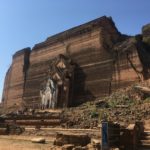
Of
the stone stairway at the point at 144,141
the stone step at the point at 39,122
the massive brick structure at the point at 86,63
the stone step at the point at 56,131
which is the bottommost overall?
the stone stairway at the point at 144,141

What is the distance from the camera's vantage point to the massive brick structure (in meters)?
25.4

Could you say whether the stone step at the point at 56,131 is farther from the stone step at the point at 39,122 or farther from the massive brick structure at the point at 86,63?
the massive brick structure at the point at 86,63

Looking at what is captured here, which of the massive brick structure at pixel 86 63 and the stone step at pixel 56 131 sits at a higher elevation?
the massive brick structure at pixel 86 63

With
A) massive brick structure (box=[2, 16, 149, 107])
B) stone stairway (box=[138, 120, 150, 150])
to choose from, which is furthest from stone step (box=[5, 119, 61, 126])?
stone stairway (box=[138, 120, 150, 150])

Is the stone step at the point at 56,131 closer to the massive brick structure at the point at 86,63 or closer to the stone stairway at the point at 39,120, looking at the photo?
the stone stairway at the point at 39,120

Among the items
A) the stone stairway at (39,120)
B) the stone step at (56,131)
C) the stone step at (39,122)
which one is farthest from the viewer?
the stone stairway at (39,120)

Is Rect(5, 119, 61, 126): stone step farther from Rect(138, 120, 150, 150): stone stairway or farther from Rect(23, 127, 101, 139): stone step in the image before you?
Rect(138, 120, 150, 150): stone stairway

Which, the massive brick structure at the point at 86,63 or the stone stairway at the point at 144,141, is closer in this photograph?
the stone stairway at the point at 144,141

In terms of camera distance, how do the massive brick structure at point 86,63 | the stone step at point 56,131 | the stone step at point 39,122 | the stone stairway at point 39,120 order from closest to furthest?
1. the stone step at point 56,131
2. the stone step at point 39,122
3. the stone stairway at point 39,120
4. the massive brick structure at point 86,63

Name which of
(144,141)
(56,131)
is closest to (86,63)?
(56,131)

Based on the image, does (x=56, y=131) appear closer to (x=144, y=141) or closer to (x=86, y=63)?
(x=144, y=141)

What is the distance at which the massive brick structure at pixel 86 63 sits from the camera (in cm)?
2536

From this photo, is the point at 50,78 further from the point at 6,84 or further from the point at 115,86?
the point at 6,84

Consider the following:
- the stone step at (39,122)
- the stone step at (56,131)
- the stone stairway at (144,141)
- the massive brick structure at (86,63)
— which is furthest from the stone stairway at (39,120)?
the stone stairway at (144,141)
